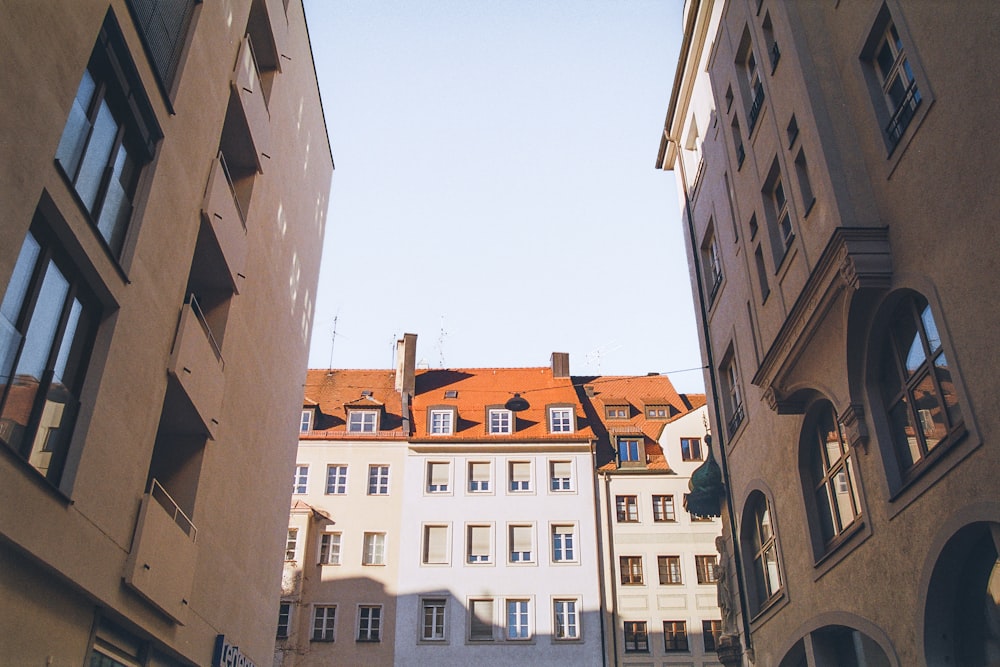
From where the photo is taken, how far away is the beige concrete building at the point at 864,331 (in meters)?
11.7

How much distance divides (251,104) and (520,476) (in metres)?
29.1

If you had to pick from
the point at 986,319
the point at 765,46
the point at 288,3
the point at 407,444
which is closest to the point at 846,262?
the point at 986,319

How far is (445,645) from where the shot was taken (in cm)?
4100

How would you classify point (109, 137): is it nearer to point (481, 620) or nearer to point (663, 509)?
point (481, 620)

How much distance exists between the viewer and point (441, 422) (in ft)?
153

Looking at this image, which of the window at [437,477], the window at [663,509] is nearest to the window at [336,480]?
the window at [437,477]

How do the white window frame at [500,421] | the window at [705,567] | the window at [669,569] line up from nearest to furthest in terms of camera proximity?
the window at [705,567]
the window at [669,569]
the white window frame at [500,421]

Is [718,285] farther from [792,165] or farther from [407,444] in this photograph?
[407,444]

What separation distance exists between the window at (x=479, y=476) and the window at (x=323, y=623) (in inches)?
350

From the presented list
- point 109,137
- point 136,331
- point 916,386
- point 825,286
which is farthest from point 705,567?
point 109,137

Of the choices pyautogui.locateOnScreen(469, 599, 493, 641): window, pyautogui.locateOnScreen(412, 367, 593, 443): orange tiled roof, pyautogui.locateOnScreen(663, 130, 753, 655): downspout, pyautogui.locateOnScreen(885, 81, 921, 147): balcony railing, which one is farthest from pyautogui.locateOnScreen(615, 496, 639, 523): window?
pyautogui.locateOnScreen(885, 81, 921, 147): balcony railing

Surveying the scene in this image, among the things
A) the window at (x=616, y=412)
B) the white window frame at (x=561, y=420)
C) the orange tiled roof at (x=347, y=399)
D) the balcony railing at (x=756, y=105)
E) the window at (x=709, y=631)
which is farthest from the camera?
the window at (x=616, y=412)

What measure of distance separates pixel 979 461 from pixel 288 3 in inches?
811

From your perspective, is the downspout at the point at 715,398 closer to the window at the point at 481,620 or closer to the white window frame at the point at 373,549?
the window at the point at 481,620
